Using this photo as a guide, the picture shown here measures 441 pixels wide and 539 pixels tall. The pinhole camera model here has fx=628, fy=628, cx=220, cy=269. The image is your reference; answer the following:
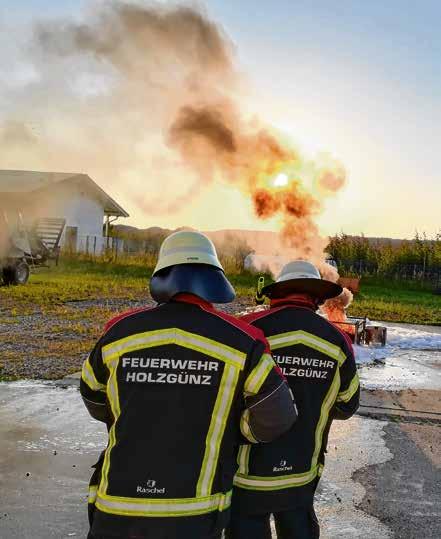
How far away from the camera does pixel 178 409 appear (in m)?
2.34

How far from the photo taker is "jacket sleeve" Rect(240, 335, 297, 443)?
7.89ft

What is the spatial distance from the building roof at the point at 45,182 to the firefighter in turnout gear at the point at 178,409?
96.8ft

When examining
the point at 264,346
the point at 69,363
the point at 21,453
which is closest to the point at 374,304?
the point at 69,363

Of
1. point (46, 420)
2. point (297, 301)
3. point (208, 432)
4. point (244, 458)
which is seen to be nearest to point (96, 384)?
point (208, 432)

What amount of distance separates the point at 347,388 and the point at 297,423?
0.33 metres

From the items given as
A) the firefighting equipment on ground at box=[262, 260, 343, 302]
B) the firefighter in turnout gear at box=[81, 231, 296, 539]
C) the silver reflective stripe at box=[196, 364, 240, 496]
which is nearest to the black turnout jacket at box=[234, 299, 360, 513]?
the firefighting equipment on ground at box=[262, 260, 343, 302]

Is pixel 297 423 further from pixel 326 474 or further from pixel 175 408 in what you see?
pixel 326 474

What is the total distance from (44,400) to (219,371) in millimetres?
4999

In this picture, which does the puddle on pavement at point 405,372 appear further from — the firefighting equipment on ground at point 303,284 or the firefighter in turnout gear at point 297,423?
the firefighter in turnout gear at point 297,423

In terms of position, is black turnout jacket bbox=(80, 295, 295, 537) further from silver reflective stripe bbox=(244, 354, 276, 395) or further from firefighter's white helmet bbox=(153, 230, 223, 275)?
firefighter's white helmet bbox=(153, 230, 223, 275)

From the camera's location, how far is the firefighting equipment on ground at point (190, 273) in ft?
8.08

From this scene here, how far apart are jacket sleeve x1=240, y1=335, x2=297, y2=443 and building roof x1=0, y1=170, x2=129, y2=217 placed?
29625 millimetres

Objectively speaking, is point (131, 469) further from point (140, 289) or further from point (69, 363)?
point (140, 289)

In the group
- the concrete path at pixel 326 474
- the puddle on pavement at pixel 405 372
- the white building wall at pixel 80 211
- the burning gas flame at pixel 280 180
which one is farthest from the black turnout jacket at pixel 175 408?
the white building wall at pixel 80 211
